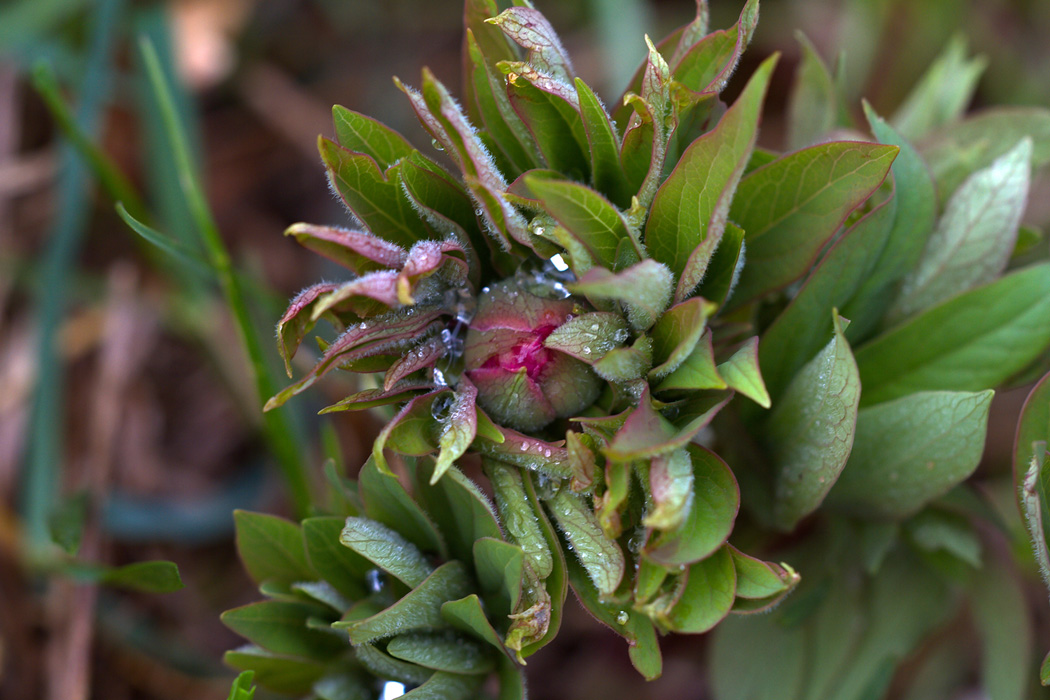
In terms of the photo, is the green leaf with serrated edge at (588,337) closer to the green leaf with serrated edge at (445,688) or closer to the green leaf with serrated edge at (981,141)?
the green leaf with serrated edge at (445,688)

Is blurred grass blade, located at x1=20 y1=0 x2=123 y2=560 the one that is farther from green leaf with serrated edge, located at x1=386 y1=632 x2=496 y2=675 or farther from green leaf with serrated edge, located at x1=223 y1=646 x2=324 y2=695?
green leaf with serrated edge, located at x1=386 y1=632 x2=496 y2=675

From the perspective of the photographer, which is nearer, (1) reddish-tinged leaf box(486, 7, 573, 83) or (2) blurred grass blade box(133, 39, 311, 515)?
(1) reddish-tinged leaf box(486, 7, 573, 83)

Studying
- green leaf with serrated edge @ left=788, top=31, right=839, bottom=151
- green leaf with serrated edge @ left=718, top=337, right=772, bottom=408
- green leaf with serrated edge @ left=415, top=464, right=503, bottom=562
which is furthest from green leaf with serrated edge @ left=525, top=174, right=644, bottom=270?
green leaf with serrated edge @ left=788, top=31, right=839, bottom=151

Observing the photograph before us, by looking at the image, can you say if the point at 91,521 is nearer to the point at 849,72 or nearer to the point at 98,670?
the point at 98,670

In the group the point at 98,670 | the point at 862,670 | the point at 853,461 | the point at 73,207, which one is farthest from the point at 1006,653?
the point at 73,207

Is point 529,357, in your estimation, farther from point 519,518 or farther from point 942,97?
point 942,97

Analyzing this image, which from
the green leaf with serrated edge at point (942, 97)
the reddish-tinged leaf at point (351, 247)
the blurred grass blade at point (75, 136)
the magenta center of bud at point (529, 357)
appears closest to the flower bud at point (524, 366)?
the magenta center of bud at point (529, 357)

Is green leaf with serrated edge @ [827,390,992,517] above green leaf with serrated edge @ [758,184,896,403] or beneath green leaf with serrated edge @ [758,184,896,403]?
beneath
